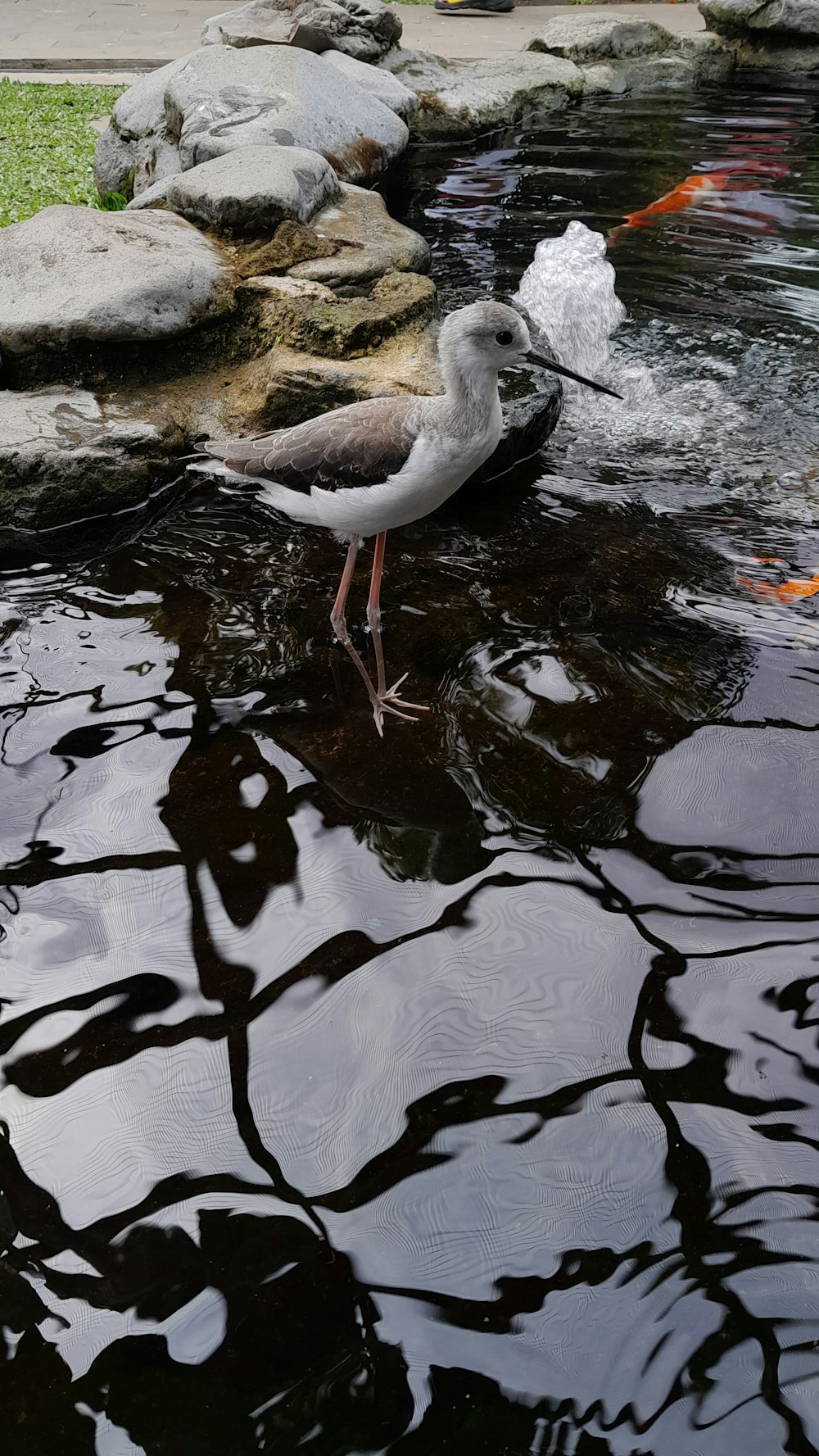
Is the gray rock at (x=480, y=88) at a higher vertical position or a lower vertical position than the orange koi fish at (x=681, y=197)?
higher

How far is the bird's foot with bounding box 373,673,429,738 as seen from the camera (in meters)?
3.79

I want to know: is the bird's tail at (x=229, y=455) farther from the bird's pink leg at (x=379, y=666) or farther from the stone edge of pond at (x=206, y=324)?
the stone edge of pond at (x=206, y=324)

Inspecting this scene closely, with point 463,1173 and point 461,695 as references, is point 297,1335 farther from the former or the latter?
point 461,695

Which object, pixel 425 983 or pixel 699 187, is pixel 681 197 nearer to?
pixel 699 187

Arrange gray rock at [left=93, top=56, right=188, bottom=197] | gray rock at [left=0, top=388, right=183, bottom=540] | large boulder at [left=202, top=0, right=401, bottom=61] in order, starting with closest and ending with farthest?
1. gray rock at [left=0, top=388, right=183, bottom=540]
2. gray rock at [left=93, top=56, right=188, bottom=197]
3. large boulder at [left=202, top=0, right=401, bottom=61]

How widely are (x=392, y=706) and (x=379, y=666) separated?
18cm

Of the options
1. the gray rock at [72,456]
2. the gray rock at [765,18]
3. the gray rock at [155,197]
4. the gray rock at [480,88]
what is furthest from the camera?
the gray rock at [765,18]

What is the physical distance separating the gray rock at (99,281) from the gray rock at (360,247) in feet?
1.77

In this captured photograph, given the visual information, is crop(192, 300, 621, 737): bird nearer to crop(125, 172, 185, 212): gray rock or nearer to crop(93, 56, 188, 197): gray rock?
crop(125, 172, 185, 212): gray rock

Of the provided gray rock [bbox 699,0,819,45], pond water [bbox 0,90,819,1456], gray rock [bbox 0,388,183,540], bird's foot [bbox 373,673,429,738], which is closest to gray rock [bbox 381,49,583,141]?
gray rock [bbox 699,0,819,45]

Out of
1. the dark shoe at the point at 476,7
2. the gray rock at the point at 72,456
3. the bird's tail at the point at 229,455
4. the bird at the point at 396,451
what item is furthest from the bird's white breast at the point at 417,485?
the dark shoe at the point at 476,7

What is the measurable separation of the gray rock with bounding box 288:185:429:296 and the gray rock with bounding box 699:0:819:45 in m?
8.76

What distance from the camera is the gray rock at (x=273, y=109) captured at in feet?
23.4

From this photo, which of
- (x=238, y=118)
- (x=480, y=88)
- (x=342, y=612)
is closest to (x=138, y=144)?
(x=238, y=118)
